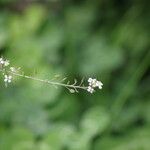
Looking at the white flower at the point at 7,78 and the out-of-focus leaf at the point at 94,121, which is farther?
the out-of-focus leaf at the point at 94,121

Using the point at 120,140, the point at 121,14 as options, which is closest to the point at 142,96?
the point at 120,140

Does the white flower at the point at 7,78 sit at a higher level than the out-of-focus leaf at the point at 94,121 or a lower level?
lower

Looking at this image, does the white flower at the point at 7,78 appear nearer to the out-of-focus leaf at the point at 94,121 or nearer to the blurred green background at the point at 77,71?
the blurred green background at the point at 77,71

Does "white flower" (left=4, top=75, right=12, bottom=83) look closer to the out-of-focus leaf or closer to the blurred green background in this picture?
the blurred green background

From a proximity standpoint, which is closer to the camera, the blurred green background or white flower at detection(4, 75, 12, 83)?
white flower at detection(4, 75, 12, 83)

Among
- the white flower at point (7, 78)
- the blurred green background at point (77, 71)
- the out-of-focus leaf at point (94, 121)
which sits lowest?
the white flower at point (7, 78)

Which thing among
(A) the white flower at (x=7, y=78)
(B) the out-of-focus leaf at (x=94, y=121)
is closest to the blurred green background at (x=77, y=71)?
(B) the out-of-focus leaf at (x=94, y=121)

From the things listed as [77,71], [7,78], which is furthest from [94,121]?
[7,78]

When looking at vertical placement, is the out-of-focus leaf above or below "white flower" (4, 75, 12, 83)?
above

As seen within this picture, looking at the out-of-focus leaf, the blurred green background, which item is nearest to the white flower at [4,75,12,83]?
the blurred green background
